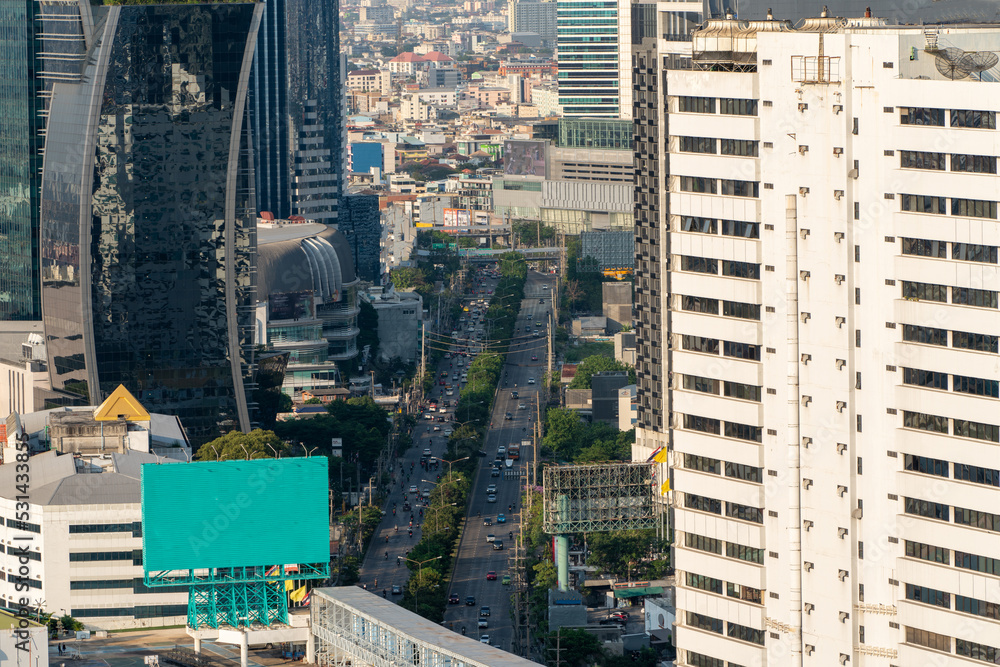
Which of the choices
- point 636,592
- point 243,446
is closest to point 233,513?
point 243,446

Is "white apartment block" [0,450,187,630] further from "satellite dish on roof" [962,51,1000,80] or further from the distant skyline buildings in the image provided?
"satellite dish on roof" [962,51,1000,80]

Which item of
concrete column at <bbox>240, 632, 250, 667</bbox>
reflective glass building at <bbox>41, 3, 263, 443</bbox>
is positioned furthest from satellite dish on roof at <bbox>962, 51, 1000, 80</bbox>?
reflective glass building at <bbox>41, 3, 263, 443</bbox>

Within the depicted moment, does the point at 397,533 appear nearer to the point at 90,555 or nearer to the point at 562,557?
the point at 562,557

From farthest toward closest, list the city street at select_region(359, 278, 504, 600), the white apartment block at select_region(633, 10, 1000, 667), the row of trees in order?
the city street at select_region(359, 278, 504, 600) → the row of trees → the white apartment block at select_region(633, 10, 1000, 667)

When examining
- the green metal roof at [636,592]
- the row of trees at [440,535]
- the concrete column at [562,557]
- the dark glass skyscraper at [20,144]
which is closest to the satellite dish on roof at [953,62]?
the row of trees at [440,535]

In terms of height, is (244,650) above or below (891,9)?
below
